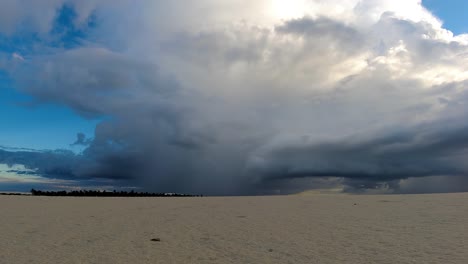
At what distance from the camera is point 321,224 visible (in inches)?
487

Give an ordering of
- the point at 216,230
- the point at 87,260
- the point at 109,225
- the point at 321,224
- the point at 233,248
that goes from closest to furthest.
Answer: the point at 87,260 → the point at 233,248 → the point at 216,230 → the point at 321,224 → the point at 109,225

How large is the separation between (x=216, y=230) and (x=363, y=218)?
5.73m

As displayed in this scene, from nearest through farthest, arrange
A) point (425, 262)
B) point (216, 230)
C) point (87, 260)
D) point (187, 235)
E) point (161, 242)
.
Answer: point (425, 262), point (87, 260), point (161, 242), point (187, 235), point (216, 230)

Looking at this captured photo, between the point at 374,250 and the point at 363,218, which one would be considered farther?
the point at 363,218

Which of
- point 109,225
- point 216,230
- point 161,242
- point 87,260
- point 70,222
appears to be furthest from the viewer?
point 70,222

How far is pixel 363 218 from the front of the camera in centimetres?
1367

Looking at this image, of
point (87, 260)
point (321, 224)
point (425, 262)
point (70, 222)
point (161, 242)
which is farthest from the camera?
point (70, 222)

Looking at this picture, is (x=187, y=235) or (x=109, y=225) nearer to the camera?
(x=187, y=235)

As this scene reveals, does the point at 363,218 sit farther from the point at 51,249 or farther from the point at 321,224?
the point at 51,249

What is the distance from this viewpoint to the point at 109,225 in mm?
13383

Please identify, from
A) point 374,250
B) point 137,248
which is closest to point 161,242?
point 137,248

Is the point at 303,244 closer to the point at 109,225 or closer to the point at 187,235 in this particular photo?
the point at 187,235

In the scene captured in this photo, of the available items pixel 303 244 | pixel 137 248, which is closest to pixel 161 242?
pixel 137 248

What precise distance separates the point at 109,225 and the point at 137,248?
4813 millimetres
